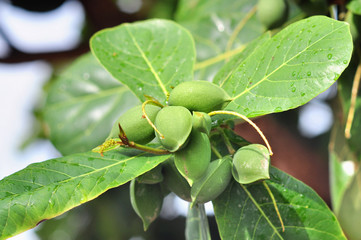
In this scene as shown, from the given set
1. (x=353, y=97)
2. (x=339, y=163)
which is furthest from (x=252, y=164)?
(x=339, y=163)

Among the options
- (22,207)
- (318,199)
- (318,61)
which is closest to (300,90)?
(318,61)

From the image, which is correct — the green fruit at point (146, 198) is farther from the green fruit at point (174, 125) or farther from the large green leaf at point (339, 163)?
the large green leaf at point (339, 163)

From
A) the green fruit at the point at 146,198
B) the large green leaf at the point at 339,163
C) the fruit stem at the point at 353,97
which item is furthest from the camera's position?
Answer: the large green leaf at the point at 339,163

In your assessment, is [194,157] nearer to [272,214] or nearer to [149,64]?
[272,214]

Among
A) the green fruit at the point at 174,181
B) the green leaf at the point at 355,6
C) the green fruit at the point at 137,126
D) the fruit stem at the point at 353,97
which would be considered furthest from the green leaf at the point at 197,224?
the green leaf at the point at 355,6

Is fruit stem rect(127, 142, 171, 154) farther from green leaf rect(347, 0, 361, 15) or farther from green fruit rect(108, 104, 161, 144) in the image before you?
green leaf rect(347, 0, 361, 15)

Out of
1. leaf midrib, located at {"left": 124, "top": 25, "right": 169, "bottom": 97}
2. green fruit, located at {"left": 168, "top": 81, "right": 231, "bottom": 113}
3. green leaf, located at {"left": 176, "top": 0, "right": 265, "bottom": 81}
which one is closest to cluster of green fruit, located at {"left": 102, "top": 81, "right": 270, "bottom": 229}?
green fruit, located at {"left": 168, "top": 81, "right": 231, "bottom": 113}

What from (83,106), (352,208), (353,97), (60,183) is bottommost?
(352,208)
